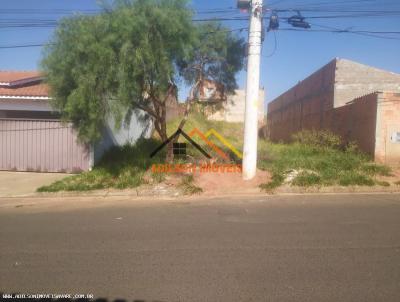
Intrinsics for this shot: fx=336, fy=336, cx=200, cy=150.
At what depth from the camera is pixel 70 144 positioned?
1192 cm

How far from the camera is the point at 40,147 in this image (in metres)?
12.1

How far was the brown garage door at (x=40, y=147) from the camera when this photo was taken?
39.1ft

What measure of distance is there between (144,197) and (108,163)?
3.64 meters

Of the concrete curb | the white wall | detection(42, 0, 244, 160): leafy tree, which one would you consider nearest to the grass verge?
the concrete curb

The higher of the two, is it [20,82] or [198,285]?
[20,82]

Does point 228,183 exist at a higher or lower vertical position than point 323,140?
lower

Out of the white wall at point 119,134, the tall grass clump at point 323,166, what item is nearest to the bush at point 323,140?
the tall grass clump at point 323,166

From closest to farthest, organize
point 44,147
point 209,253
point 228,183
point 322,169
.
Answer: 1. point 209,253
2. point 228,183
3. point 322,169
4. point 44,147

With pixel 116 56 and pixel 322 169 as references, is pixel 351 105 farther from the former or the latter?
pixel 116 56

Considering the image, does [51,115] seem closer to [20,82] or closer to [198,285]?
[20,82]

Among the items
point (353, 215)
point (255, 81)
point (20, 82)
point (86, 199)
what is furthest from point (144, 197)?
point (20, 82)

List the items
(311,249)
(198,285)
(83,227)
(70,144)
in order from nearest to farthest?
(198,285) → (311,249) → (83,227) → (70,144)

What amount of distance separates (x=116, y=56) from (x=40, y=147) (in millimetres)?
5689

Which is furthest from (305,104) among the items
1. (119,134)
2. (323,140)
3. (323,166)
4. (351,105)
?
(119,134)
